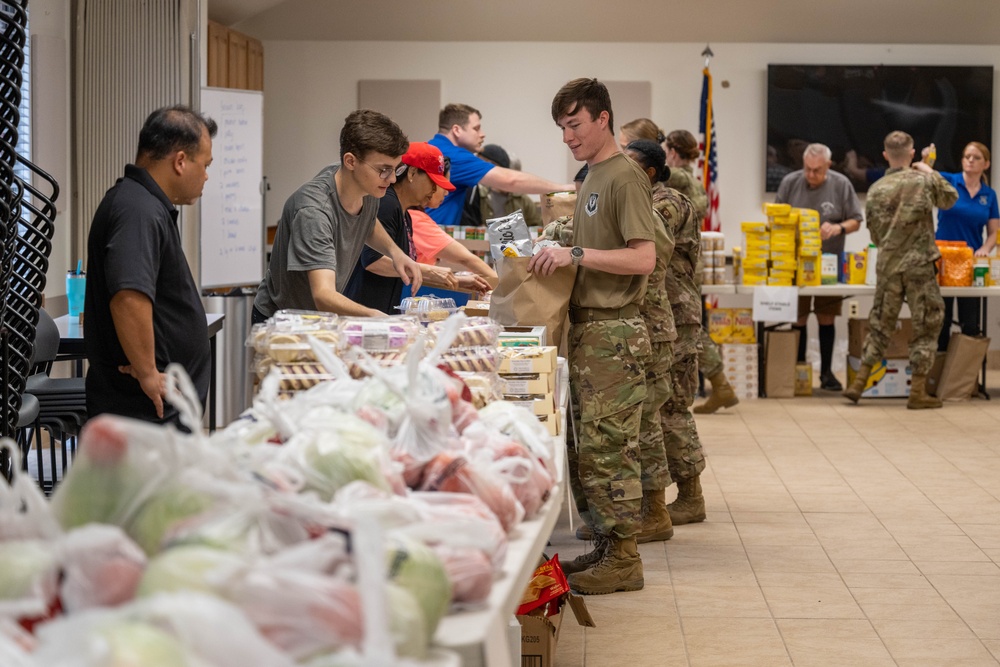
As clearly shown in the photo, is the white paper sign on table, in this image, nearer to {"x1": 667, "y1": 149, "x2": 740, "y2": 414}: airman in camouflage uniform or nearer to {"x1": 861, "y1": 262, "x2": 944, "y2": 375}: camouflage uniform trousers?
{"x1": 861, "y1": 262, "x2": 944, "y2": 375}: camouflage uniform trousers

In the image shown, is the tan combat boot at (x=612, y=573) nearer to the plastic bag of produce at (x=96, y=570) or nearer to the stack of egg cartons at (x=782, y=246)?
the plastic bag of produce at (x=96, y=570)

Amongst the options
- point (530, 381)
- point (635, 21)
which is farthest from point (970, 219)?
point (530, 381)

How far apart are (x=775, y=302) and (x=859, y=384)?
2.79 feet

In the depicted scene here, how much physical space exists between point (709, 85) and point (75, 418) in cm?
733

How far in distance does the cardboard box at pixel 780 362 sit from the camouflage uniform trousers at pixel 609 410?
511 cm

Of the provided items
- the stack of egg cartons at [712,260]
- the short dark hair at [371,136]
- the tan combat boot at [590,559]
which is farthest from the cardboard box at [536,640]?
the stack of egg cartons at [712,260]

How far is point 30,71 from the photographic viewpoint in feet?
21.6

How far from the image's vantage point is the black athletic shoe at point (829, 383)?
9172 mm

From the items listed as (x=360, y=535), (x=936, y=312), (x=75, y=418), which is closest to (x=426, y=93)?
(x=936, y=312)

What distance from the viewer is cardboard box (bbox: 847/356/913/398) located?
28.6ft

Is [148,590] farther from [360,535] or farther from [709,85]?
[709,85]

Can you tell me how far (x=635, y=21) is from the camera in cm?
1062

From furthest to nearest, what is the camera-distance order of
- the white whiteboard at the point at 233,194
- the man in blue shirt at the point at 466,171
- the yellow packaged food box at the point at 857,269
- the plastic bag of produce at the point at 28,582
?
the yellow packaged food box at the point at 857,269, the white whiteboard at the point at 233,194, the man in blue shirt at the point at 466,171, the plastic bag of produce at the point at 28,582

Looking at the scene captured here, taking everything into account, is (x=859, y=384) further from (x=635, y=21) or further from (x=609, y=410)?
(x=609, y=410)
